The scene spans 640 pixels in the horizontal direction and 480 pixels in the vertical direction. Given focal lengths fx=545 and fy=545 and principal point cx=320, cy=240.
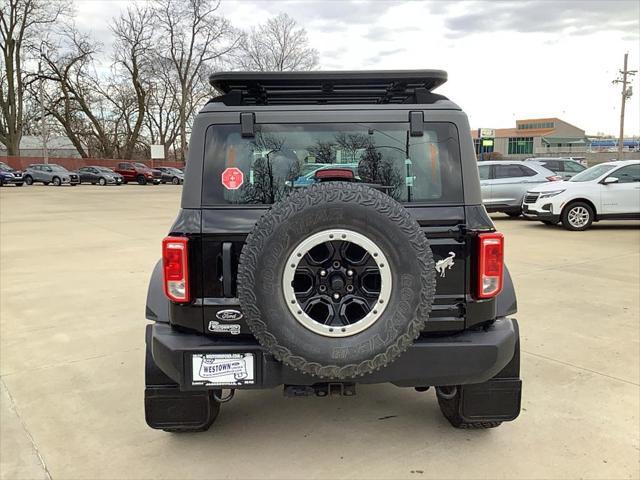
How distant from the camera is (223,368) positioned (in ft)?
8.51

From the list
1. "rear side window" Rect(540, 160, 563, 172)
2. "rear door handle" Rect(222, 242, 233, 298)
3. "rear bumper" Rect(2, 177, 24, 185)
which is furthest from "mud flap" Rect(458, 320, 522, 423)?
"rear bumper" Rect(2, 177, 24, 185)

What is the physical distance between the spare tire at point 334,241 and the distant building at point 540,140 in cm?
8312

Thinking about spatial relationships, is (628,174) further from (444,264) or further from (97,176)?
(97,176)

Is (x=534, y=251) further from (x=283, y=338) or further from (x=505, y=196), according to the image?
(x=283, y=338)

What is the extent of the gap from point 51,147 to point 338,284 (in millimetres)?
69993

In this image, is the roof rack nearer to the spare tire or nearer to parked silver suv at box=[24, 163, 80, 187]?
the spare tire

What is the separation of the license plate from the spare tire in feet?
0.83

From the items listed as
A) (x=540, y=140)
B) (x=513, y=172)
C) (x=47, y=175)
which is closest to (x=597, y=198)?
(x=513, y=172)

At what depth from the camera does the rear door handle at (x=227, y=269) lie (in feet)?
8.61

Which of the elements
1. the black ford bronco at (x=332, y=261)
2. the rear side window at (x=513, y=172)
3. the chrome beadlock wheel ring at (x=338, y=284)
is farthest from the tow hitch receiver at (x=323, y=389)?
the rear side window at (x=513, y=172)

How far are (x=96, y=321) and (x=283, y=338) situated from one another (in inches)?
152

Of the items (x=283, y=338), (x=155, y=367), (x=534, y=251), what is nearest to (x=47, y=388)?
(x=155, y=367)

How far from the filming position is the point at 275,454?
3.03 meters

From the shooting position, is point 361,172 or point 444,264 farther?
point 361,172
